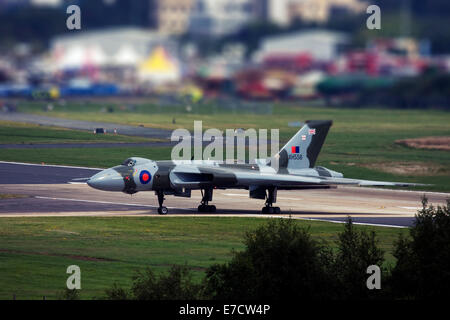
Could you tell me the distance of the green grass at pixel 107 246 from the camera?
129 feet

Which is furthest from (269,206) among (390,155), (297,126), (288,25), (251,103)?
(288,25)

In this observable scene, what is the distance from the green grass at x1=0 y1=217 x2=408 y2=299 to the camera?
3919cm

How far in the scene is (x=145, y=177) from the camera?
55.8 meters

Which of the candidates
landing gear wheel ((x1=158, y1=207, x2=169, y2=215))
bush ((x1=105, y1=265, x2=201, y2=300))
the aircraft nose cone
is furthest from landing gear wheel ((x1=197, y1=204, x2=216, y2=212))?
bush ((x1=105, y1=265, x2=201, y2=300))

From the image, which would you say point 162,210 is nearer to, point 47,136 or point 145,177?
point 145,177

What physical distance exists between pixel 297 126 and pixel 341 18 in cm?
5321

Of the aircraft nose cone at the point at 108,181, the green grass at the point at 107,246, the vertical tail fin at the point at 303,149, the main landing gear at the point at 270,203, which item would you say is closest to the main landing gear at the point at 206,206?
the green grass at the point at 107,246

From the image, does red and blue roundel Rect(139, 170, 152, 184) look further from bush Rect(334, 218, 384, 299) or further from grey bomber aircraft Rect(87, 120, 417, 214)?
bush Rect(334, 218, 384, 299)

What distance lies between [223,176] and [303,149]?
20.3 feet

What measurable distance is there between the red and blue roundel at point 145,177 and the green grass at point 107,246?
84.7 inches

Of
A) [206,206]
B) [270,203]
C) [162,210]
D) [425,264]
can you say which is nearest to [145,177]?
[162,210]

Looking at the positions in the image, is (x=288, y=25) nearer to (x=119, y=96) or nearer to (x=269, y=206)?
(x=119, y=96)

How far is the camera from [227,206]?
61688mm

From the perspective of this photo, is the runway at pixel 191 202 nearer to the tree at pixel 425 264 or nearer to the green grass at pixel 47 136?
the green grass at pixel 47 136
